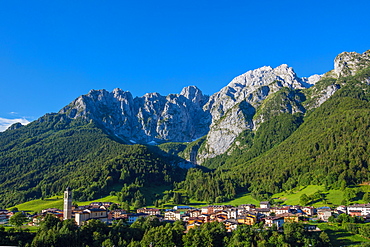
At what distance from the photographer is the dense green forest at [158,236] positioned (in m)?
86.9

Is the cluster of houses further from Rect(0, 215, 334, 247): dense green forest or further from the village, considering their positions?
Rect(0, 215, 334, 247): dense green forest

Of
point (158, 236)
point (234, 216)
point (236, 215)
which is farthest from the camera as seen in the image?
point (234, 216)

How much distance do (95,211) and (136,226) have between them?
66.7 ft

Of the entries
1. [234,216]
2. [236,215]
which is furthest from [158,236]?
[236,215]


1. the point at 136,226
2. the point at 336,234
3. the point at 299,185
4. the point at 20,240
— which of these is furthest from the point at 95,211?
the point at 299,185

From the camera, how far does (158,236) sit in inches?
3698

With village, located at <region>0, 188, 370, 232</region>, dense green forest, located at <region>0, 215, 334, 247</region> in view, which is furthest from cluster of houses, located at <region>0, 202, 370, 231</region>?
dense green forest, located at <region>0, 215, 334, 247</region>

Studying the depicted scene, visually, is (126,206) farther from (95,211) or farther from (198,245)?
(198,245)

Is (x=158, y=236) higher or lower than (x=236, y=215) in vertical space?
lower

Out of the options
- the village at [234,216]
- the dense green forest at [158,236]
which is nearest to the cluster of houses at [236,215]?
the village at [234,216]

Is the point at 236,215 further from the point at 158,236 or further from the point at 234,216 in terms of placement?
the point at 158,236

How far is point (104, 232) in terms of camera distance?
98.0 metres

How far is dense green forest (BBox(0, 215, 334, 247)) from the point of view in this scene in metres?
86.9

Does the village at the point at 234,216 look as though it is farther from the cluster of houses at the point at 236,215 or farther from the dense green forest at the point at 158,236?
the dense green forest at the point at 158,236
